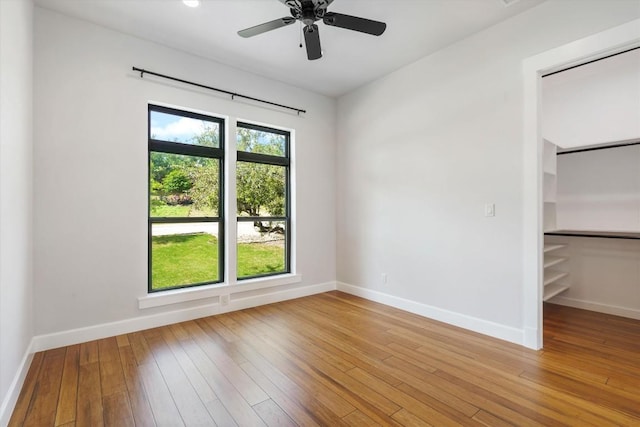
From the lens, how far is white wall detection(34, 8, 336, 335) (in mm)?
2607

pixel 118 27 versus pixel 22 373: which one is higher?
pixel 118 27

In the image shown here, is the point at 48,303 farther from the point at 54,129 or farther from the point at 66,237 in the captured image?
the point at 54,129

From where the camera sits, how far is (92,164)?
281 cm

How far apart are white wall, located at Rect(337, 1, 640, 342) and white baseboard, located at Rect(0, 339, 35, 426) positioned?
11.3 feet

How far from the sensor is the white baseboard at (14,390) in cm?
164

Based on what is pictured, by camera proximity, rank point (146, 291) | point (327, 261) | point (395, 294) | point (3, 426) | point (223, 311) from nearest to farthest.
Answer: point (3, 426), point (146, 291), point (223, 311), point (395, 294), point (327, 261)

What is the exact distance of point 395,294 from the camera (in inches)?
149

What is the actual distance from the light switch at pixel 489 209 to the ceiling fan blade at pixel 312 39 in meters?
2.14

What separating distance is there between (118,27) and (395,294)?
4.18 m

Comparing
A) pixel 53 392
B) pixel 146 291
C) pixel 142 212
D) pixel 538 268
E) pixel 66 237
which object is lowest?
pixel 53 392

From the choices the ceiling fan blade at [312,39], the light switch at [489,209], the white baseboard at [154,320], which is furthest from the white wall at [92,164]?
the light switch at [489,209]

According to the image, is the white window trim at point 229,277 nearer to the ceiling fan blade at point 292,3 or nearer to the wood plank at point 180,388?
the wood plank at point 180,388

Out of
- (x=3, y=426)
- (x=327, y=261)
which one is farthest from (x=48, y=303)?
(x=327, y=261)

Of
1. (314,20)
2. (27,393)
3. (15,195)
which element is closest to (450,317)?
(314,20)
